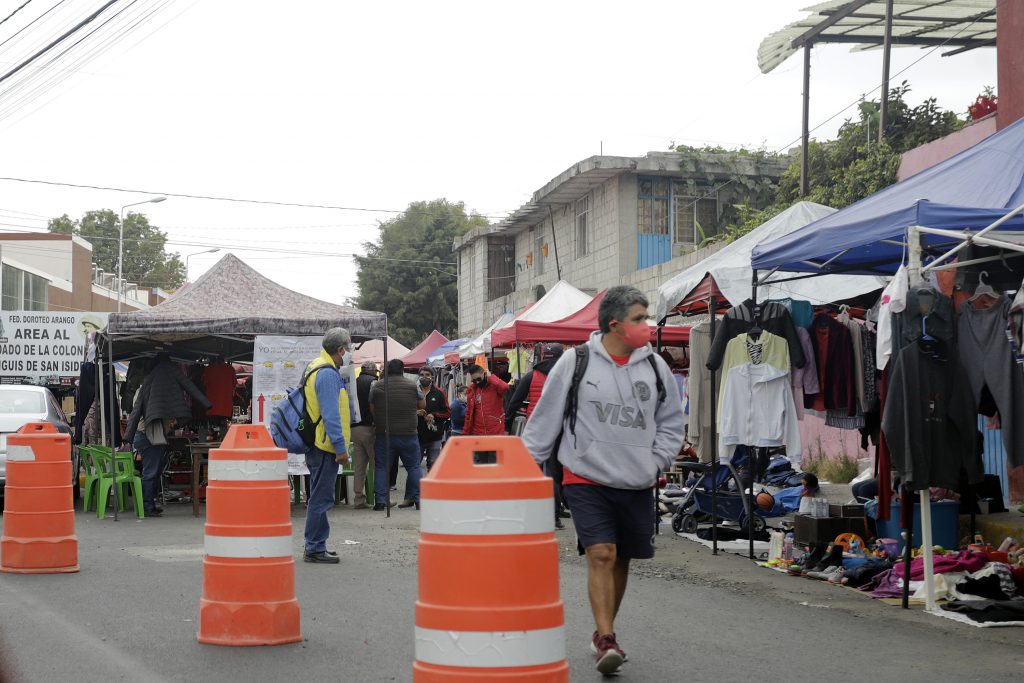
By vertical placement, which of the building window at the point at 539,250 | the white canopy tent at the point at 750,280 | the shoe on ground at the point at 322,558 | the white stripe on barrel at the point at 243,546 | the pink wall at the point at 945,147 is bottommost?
the shoe on ground at the point at 322,558

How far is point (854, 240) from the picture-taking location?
9.44 m

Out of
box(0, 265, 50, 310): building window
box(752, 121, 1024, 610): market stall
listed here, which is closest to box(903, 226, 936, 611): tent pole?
box(752, 121, 1024, 610): market stall

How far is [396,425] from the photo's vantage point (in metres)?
16.5

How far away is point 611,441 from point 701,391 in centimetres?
560

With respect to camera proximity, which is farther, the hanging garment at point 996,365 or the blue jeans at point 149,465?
the blue jeans at point 149,465

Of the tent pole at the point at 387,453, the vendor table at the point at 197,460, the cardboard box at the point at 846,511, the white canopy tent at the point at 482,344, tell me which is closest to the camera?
the cardboard box at the point at 846,511

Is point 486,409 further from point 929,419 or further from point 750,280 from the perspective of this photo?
point 929,419

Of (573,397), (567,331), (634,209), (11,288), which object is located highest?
(11,288)

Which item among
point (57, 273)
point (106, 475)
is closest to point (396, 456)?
point (106, 475)

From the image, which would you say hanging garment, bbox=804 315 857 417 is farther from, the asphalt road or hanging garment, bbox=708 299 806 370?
the asphalt road

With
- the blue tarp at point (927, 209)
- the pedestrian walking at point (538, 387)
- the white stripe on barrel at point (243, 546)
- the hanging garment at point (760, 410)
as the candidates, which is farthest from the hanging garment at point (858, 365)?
the white stripe on barrel at point (243, 546)

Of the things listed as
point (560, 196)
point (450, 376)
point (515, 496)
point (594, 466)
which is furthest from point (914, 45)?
point (515, 496)

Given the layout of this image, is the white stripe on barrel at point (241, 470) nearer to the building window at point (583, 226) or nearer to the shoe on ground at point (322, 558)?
the shoe on ground at point (322, 558)

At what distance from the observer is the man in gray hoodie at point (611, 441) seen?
654cm
